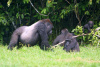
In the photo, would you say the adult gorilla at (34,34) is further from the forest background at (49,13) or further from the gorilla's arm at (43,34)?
the forest background at (49,13)

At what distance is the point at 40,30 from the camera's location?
6691mm

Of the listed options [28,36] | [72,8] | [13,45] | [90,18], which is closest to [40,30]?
[28,36]

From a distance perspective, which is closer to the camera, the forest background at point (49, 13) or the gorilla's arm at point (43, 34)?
the gorilla's arm at point (43, 34)

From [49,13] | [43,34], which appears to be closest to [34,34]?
[43,34]

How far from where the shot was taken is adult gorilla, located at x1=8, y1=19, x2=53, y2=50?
670 cm

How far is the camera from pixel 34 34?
6906 millimetres

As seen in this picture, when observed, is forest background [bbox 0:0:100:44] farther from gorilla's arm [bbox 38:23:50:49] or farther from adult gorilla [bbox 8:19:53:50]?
gorilla's arm [bbox 38:23:50:49]

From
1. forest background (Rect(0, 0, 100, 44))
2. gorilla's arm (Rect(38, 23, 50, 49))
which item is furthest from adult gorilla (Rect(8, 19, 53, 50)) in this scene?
forest background (Rect(0, 0, 100, 44))

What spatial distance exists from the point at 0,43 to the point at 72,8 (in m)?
3.70

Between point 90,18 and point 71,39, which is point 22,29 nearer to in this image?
point 71,39

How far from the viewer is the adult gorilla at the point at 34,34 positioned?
670 cm

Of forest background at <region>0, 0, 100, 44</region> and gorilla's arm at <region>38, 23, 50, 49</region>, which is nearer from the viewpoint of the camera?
gorilla's arm at <region>38, 23, 50, 49</region>

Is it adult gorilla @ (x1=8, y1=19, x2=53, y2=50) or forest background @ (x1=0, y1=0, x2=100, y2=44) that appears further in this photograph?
forest background @ (x1=0, y1=0, x2=100, y2=44)

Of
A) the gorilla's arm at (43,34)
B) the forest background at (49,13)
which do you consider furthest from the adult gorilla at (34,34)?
the forest background at (49,13)
